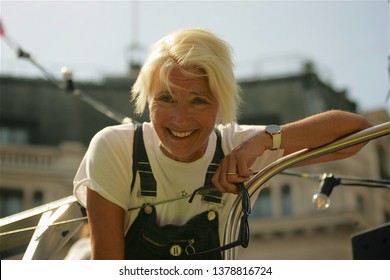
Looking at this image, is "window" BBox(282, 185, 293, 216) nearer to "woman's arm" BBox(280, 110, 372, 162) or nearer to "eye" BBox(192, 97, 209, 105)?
"woman's arm" BBox(280, 110, 372, 162)

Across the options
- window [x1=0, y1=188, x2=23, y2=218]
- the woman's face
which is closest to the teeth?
the woman's face

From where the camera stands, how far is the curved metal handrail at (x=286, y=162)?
A: 3025mm

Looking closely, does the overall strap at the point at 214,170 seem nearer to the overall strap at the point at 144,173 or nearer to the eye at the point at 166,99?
the overall strap at the point at 144,173

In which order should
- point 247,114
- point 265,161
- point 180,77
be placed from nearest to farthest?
1. point 180,77
2. point 265,161
3. point 247,114

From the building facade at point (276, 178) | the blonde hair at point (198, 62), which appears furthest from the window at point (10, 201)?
the blonde hair at point (198, 62)

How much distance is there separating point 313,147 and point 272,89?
83.9ft

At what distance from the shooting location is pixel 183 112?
3186 mm

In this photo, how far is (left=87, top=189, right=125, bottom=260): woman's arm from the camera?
3.16m

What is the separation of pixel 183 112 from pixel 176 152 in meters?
0.16

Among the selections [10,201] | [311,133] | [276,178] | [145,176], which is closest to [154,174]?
[145,176]

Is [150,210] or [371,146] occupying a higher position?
[371,146]

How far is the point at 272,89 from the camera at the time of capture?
94.2ft

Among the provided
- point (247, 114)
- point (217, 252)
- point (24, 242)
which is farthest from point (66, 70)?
point (247, 114)
